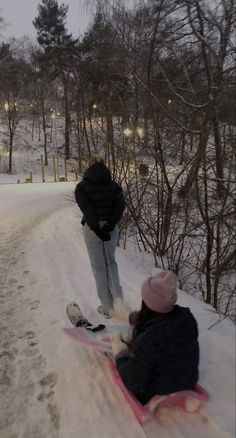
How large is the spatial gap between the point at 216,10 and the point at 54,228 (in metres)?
5.85

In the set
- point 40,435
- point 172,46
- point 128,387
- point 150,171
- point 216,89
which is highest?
point 172,46

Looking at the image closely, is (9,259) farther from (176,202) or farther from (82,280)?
(176,202)

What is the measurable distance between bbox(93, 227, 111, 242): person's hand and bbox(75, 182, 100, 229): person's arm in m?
0.04

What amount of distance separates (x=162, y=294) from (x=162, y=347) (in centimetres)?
37

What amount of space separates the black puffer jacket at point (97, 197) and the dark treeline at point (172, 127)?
91.3 inches

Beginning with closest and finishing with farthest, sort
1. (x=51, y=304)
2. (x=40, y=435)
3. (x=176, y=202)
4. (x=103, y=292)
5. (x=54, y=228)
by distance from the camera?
(x=40, y=435) → (x=103, y=292) → (x=51, y=304) → (x=176, y=202) → (x=54, y=228)

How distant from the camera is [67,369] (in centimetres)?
394

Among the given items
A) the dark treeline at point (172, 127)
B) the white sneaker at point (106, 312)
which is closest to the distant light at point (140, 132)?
the dark treeline at point (172, 127)

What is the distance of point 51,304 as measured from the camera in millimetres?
5441

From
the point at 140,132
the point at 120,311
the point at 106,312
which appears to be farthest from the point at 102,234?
the point at 140,132

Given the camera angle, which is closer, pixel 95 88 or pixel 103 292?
pixel 103 292

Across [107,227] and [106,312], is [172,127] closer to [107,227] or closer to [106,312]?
[107,227]

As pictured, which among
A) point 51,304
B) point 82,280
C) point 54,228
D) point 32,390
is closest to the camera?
point 32,390

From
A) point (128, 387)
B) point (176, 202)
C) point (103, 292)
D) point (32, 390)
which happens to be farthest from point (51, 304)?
point (176, 202)
